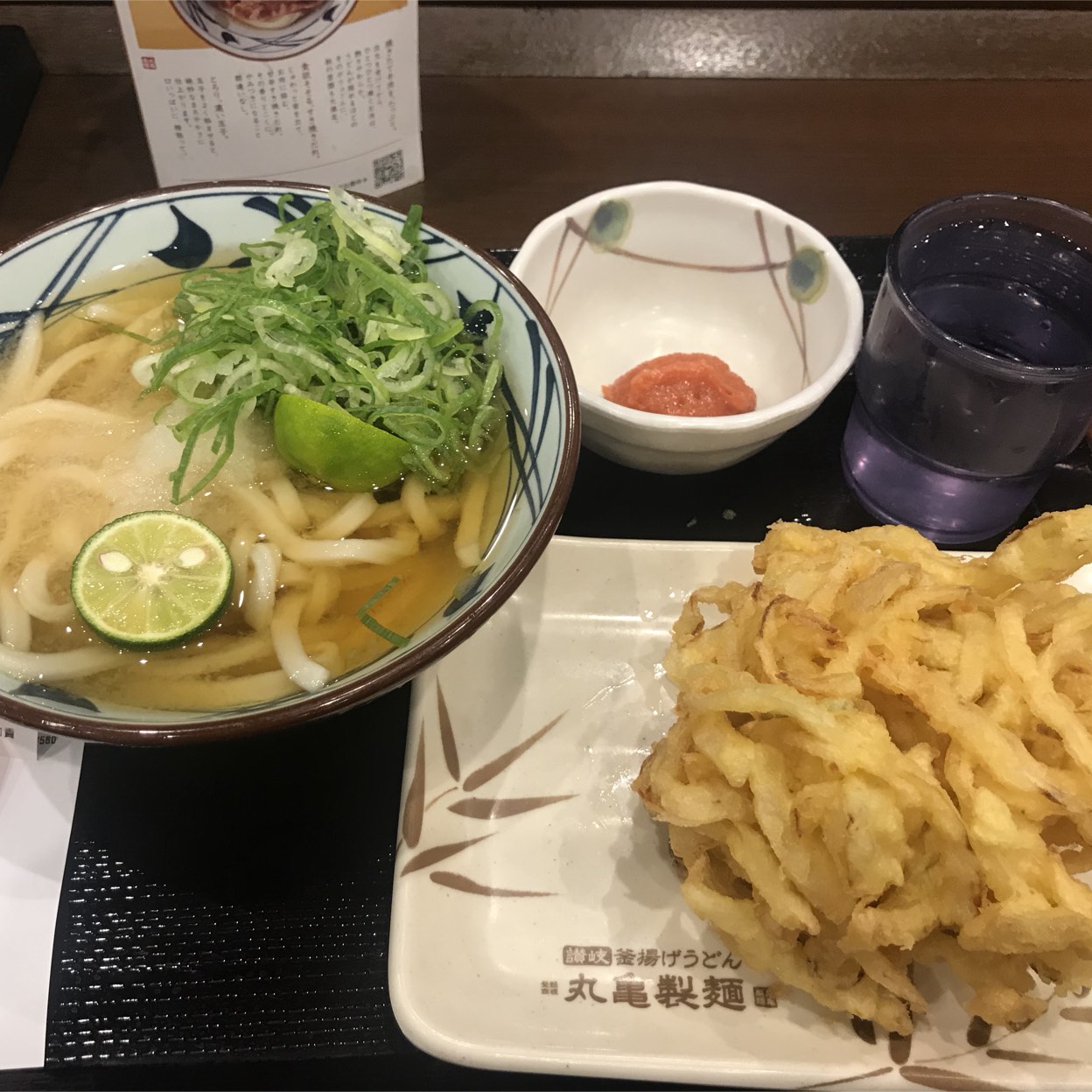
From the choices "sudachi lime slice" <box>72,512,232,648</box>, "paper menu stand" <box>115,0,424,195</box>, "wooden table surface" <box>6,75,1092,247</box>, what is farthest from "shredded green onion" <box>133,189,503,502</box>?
"wooden table surface" <box>6,75,1092,247</box>

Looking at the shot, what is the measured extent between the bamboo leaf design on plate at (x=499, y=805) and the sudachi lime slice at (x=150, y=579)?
0.46m

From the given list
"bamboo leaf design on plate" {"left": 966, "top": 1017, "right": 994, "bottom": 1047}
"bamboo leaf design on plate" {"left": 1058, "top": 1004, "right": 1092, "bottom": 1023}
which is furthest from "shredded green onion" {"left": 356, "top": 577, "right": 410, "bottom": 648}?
"bamboo leaf design on plate" {"left": 1058, "top": 1004, "right": 1092, "bottom": 1023}

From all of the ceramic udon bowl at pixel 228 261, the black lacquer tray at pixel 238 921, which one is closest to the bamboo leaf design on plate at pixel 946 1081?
the black lacquer tray at pixel 238 921

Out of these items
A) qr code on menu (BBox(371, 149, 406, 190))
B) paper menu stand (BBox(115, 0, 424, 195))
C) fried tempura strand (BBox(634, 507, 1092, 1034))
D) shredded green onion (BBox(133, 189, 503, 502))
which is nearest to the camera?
fried tempura strand (BBox(634, 507, 1092, 1034))

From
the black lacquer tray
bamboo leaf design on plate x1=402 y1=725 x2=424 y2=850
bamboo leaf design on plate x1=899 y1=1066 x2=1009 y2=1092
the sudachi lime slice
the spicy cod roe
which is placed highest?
the sudachi lime slice

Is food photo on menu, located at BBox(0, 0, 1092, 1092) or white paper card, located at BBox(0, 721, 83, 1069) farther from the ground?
food photo on menu, located at BBox(0, 0, 1092, 1092)

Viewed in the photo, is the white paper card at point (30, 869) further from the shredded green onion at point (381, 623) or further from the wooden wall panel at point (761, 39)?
the wooden wall panel at point (761, 39)

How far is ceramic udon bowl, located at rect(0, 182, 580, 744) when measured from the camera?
3.25 feet

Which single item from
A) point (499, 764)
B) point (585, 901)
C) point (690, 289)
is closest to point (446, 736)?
point (499, 764)

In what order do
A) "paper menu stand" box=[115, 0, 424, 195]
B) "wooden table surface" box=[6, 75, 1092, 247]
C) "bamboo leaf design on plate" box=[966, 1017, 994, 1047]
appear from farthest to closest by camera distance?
"wooden table surface" box=[6, 75, 1092, 247]
"paper menu stand" box=[115, 0, 424, 195]
"bamboo leaf design on plate" box=[966, 1017, 994, 1047]

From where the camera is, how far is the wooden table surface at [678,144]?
7.54 feet

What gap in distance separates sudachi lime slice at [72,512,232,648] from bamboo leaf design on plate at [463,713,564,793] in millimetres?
455

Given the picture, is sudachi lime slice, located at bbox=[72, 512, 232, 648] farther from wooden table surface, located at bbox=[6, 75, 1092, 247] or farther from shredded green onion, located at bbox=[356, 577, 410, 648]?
wooden table surface, located at bbox=[6, 75, 1092, 247]

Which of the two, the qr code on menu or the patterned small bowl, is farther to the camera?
the qr code on menu
